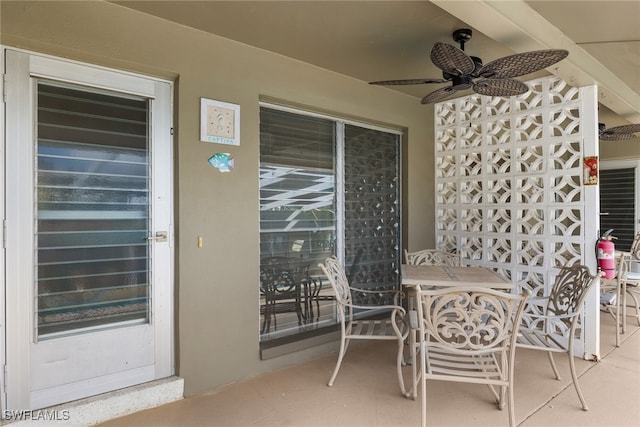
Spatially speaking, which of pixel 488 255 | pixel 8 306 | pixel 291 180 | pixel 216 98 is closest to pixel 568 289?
pixel 488 255

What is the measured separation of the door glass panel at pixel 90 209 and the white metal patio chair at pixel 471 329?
1893 mm

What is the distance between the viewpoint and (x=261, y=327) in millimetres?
3121

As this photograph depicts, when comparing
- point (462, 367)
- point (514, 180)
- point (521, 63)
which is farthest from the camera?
point (514, 180)

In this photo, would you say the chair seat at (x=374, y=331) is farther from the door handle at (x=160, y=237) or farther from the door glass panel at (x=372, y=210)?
the door handle at (x=160, y=237)

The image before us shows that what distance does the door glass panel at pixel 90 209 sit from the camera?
7.25 feet

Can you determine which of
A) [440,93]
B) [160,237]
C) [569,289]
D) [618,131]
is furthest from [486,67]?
[618,131]

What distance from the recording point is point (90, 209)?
2336mm

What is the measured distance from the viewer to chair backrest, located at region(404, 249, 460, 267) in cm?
360

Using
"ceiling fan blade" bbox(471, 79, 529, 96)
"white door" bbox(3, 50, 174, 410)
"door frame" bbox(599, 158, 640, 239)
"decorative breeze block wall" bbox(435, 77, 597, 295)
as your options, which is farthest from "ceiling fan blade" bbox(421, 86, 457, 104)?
"door frame" bbox(599, 158, 640, 239)

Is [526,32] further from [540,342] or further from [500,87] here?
[540,342]

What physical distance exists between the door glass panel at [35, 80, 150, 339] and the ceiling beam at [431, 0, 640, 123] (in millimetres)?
2135

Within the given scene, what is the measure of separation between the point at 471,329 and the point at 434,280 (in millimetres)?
598

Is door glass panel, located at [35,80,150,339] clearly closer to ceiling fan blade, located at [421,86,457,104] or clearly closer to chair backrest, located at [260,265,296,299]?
chair backrest, located at [260,265,296,299]

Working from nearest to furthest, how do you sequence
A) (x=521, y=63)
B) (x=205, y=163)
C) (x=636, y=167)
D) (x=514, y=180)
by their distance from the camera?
(x=521, y=63) < (x=205, y=163) < (x=514, y=180) < (x=636, y=167)
